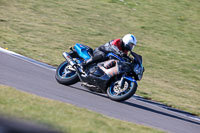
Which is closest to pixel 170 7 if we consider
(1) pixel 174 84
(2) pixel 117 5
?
(2) pixel 117 5

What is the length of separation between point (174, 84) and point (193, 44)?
20.4 ft

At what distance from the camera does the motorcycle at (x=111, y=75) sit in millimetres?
7961

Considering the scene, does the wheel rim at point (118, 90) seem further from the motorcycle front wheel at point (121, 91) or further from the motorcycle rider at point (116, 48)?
the motorcycle rider at point (116, 48)

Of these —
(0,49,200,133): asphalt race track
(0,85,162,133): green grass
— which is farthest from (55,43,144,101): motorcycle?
(0,85,162,133): green grass

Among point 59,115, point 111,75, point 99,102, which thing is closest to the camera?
point 59,115

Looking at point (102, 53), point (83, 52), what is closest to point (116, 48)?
point (102, 53)

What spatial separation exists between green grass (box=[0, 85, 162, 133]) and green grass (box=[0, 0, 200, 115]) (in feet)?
13.0

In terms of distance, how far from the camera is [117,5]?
71.7ft

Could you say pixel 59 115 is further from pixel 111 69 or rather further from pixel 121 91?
pixel 111 69

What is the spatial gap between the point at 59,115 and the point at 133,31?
43.5 feet

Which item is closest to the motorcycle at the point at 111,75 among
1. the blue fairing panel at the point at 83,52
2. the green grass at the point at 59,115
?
the blue fairing panel at the point at 83,52

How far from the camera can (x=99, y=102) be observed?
311 inches

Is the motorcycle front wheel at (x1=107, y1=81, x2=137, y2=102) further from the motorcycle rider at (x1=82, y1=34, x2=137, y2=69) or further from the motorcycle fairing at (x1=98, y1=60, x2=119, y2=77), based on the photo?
the motorcycle rider at (x1=82, y1=34, x2=137, y2=69)

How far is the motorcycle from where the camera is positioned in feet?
26.1
